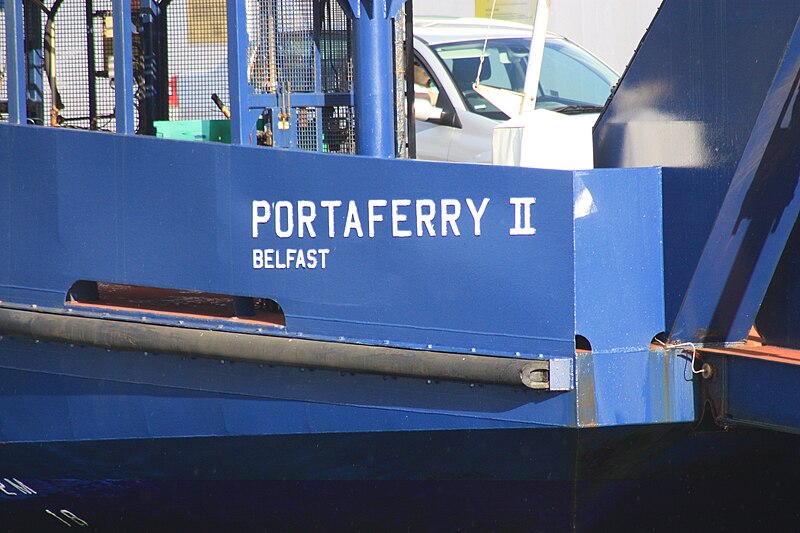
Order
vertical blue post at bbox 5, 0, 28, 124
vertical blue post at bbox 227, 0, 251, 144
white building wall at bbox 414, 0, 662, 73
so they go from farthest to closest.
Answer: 1. white building wall at bbox 414, 0, 662, 73
2. vertical blue post at bbox 5, 0, 28, 124
3. vertical blue post at bbox 227, 0, 251, 144

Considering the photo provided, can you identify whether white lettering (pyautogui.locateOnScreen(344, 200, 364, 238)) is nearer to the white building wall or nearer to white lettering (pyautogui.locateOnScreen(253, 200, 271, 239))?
white lettering (pyautogui.locateOnScreen(253, 200, 271, 239))

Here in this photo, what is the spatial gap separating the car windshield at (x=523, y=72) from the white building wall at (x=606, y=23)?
3203mm

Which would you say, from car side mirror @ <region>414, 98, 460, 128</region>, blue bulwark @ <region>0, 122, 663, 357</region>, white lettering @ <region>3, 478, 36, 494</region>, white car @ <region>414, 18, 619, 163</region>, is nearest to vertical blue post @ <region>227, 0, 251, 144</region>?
blue bulwark @ <region>0, 122, 663, 357</region>

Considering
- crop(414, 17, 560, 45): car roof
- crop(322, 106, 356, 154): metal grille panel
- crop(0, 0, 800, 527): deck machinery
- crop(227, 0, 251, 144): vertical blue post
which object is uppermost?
crop(414, 17, 560, 45): car roof

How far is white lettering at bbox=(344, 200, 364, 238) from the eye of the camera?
366 centimetres

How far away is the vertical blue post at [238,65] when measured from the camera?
4.12 m

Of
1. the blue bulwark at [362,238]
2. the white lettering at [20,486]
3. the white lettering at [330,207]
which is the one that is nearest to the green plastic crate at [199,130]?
the blue bulwark at [362,238]

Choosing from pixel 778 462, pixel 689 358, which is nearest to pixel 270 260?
pixel 689 358

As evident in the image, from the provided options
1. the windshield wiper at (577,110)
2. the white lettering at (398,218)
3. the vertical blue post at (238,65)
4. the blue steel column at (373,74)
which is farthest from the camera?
the windshield wiper at (577,110)

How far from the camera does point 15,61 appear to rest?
14.5ft

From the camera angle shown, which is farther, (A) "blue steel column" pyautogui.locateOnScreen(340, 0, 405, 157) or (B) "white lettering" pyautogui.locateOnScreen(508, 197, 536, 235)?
(A) "blue steel column" pyautogui.locateOnScreen(340, 0, 405, 157)

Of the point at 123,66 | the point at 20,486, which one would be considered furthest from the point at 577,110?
the point at 20,486

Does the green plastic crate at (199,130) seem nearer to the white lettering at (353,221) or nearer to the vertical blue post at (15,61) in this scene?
the vertical blue post at (15,61)

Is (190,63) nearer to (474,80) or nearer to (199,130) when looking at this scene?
(199,130)
